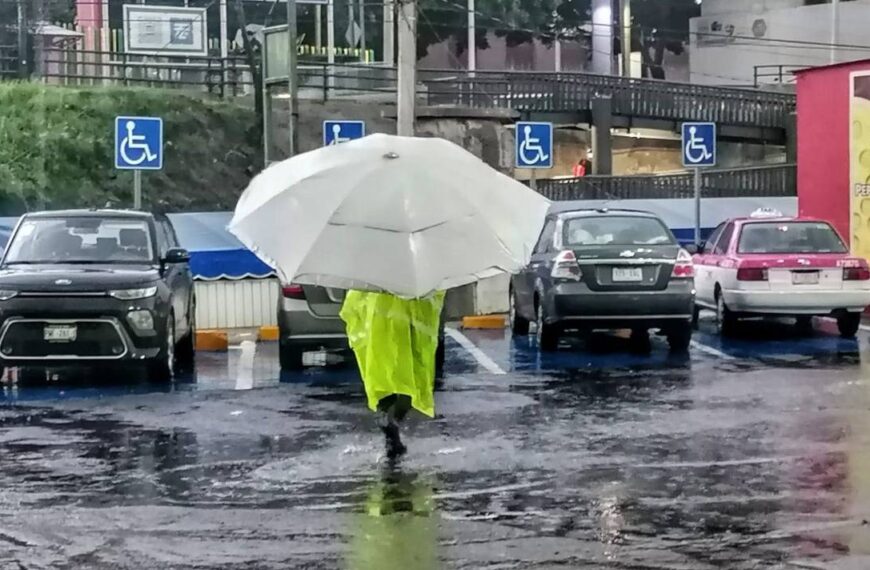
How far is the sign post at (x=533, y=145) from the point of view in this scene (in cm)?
2078

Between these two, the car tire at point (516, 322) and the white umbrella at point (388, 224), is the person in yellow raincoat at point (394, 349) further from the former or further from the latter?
the car tire at point (516, 322)

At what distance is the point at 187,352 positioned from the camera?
50.8ft

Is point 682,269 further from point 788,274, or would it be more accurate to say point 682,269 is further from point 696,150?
point 696,150

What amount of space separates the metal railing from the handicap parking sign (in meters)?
12.0

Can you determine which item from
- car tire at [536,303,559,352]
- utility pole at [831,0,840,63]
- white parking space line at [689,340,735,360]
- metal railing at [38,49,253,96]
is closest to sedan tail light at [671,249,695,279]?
white parking space line at [689,340,735,360]

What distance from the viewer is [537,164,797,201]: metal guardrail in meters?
35.1

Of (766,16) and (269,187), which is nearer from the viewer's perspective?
(269,187)

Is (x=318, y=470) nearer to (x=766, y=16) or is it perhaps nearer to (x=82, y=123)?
(x=82, y=123)

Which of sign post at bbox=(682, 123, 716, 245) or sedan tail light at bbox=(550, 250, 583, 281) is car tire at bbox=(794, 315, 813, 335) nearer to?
sign post at bbox=(682, 123, 716, 245)

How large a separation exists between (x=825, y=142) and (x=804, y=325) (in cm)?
341

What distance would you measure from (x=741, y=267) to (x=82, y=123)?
15.8m

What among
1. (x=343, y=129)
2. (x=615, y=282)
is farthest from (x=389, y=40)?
(x=615, y=282)

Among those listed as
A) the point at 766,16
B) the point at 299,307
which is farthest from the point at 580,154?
the point at 299,307

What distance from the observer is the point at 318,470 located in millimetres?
8852
